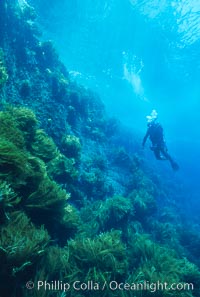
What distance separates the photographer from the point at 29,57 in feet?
50.2

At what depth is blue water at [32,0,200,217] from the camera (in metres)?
27.4

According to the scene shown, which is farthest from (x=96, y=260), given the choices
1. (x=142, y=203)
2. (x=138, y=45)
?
(x=138, y=45)

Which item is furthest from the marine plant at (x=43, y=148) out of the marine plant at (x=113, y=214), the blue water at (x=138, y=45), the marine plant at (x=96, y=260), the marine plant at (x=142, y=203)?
the blue water at (x=138, y=45)

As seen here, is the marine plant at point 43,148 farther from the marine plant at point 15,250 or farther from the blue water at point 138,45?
the blue water at point 138,45

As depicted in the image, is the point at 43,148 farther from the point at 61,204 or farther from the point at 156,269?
the point at 156,269

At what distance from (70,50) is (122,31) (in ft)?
38.1

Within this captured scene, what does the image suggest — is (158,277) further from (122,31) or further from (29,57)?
(122,31)

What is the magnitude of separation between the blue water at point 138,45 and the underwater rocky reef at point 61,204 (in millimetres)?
13194

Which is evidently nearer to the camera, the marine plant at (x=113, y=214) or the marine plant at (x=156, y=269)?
the marine plant at (x=156, y=269)

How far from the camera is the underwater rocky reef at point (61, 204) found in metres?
4.03

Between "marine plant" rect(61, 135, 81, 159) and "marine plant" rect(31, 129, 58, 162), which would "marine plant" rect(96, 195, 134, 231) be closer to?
"marine plant" rect(61, 135, 81, 159)

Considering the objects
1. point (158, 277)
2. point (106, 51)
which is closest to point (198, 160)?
point (106, 51)

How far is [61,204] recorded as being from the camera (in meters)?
5.60

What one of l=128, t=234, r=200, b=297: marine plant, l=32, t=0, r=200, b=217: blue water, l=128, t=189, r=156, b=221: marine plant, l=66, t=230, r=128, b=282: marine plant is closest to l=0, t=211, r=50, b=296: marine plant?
l=66, t=230, r=128, b=282: marine plant
